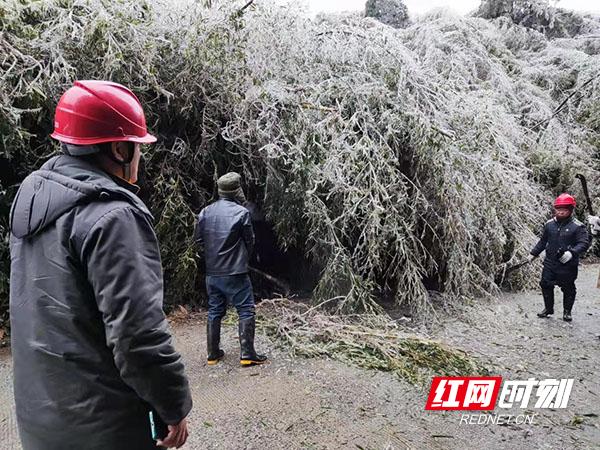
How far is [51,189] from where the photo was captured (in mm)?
1225

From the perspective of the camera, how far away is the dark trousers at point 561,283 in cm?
495

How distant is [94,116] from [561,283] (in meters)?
5.41

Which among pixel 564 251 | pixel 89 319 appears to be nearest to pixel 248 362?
pixel 89 319

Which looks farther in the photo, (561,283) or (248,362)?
(561,283)

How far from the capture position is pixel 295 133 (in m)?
4.77

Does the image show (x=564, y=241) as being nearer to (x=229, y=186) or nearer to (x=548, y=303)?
(x=548, y=303)

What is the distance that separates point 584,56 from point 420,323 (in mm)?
9835

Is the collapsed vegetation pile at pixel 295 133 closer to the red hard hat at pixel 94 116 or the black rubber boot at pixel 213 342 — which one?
the black rubber boot at pixel 213 342

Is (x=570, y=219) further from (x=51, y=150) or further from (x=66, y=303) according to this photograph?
(x=51, y=150)

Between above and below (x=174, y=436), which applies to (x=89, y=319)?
above

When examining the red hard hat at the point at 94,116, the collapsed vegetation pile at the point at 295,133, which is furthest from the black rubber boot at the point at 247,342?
the red hard hat at the point at 94,116

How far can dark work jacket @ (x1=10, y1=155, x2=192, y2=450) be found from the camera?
1149 mm

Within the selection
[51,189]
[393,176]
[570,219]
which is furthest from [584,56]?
[51,189]

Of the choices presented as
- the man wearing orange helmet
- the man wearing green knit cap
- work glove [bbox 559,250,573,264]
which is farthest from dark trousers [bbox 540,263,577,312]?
the man wearing green knit cap
